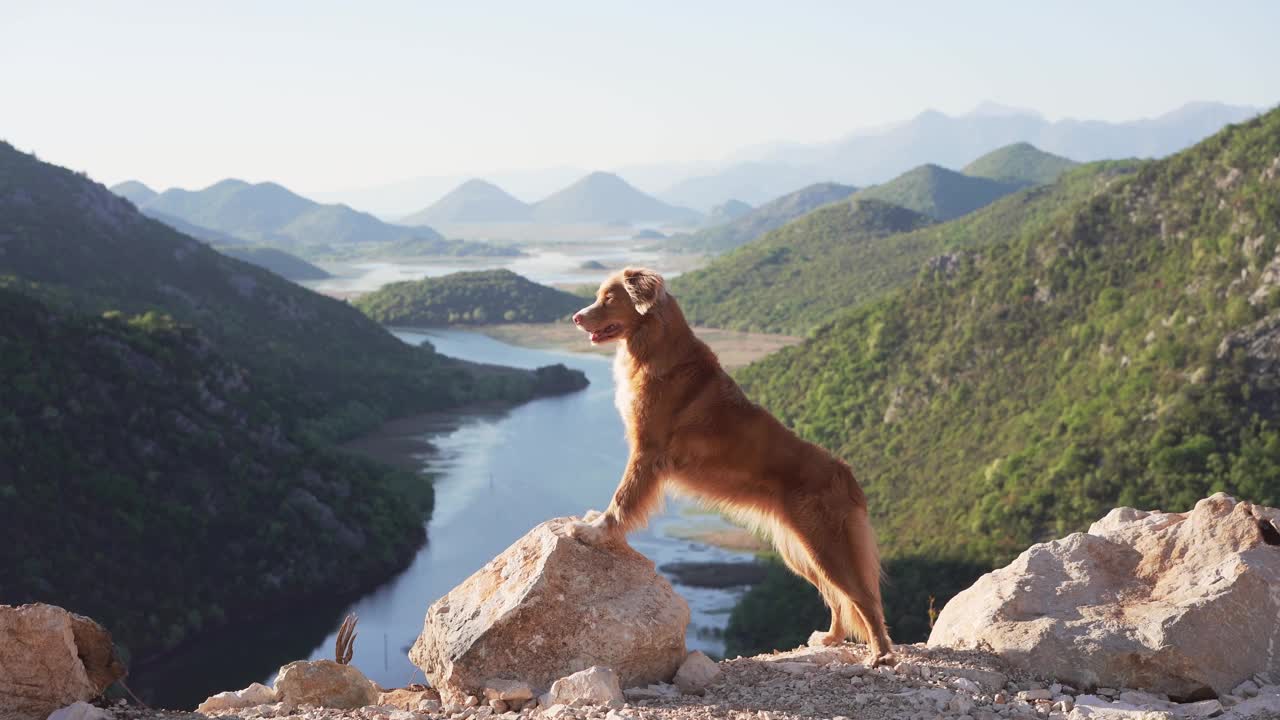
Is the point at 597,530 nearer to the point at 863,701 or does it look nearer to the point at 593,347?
the point at 863,701

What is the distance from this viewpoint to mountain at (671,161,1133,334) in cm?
10050

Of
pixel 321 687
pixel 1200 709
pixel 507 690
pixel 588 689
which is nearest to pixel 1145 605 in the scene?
pixel 1200 709

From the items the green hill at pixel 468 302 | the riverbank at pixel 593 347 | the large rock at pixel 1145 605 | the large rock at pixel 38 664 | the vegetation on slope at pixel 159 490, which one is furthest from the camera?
the green hill at pixel 468 302

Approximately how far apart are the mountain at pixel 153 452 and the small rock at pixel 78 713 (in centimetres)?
3772

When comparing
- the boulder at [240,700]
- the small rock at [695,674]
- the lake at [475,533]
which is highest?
the small rock at [695,674]

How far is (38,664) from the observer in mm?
6875

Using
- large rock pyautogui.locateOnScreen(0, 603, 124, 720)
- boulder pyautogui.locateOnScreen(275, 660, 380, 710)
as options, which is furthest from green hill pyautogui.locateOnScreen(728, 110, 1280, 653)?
large rock pyautogui.locateOnScreen(0, 603, 124, 720)

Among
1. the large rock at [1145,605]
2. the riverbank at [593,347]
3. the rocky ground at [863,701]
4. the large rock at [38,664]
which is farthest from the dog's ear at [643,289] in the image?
the riverbank at [593,347]

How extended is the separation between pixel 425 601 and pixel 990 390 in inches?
1082

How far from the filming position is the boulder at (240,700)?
7992mm

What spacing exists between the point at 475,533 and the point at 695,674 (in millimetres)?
61160

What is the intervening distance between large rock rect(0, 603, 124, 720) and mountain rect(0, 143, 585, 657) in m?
37.4

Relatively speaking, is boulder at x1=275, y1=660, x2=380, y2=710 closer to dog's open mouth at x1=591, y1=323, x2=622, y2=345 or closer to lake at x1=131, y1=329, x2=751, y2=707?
dog's open mouth at x1=591, y1=323, x2=622, y2=345

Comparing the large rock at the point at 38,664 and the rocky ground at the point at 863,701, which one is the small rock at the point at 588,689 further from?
the large rock at the point at 38,664
